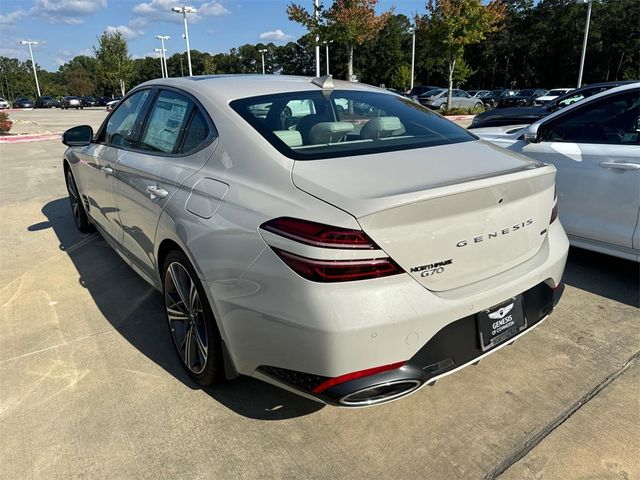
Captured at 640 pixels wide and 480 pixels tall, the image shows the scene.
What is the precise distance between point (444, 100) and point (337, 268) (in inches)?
1103

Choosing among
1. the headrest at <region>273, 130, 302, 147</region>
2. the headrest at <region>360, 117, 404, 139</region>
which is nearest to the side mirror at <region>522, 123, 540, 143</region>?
the headrest at <region>360, 117, 404, 139</region>

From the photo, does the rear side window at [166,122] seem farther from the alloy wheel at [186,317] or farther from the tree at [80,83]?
the tree at [80,83]

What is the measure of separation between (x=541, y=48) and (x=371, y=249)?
68.1m

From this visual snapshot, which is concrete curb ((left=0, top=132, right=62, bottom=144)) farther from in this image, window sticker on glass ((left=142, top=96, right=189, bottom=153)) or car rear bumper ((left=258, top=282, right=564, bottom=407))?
car rear bumper ((left=258, top=282, right=564, bottom=407))

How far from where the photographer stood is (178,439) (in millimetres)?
2309

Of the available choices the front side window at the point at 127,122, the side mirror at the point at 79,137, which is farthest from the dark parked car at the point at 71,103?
the front side window at the point at 127,122

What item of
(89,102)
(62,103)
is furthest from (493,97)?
(89,102)

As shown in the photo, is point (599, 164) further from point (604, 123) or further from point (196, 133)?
point (196, 133)

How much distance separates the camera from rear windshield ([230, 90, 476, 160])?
2358 millimetres

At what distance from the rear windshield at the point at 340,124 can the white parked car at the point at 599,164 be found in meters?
1.52

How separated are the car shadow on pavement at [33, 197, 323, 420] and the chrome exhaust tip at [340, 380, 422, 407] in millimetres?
670

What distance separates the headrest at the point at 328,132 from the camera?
2504 millimetres

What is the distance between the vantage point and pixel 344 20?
20.9 metres

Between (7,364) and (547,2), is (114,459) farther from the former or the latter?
(547,2)
